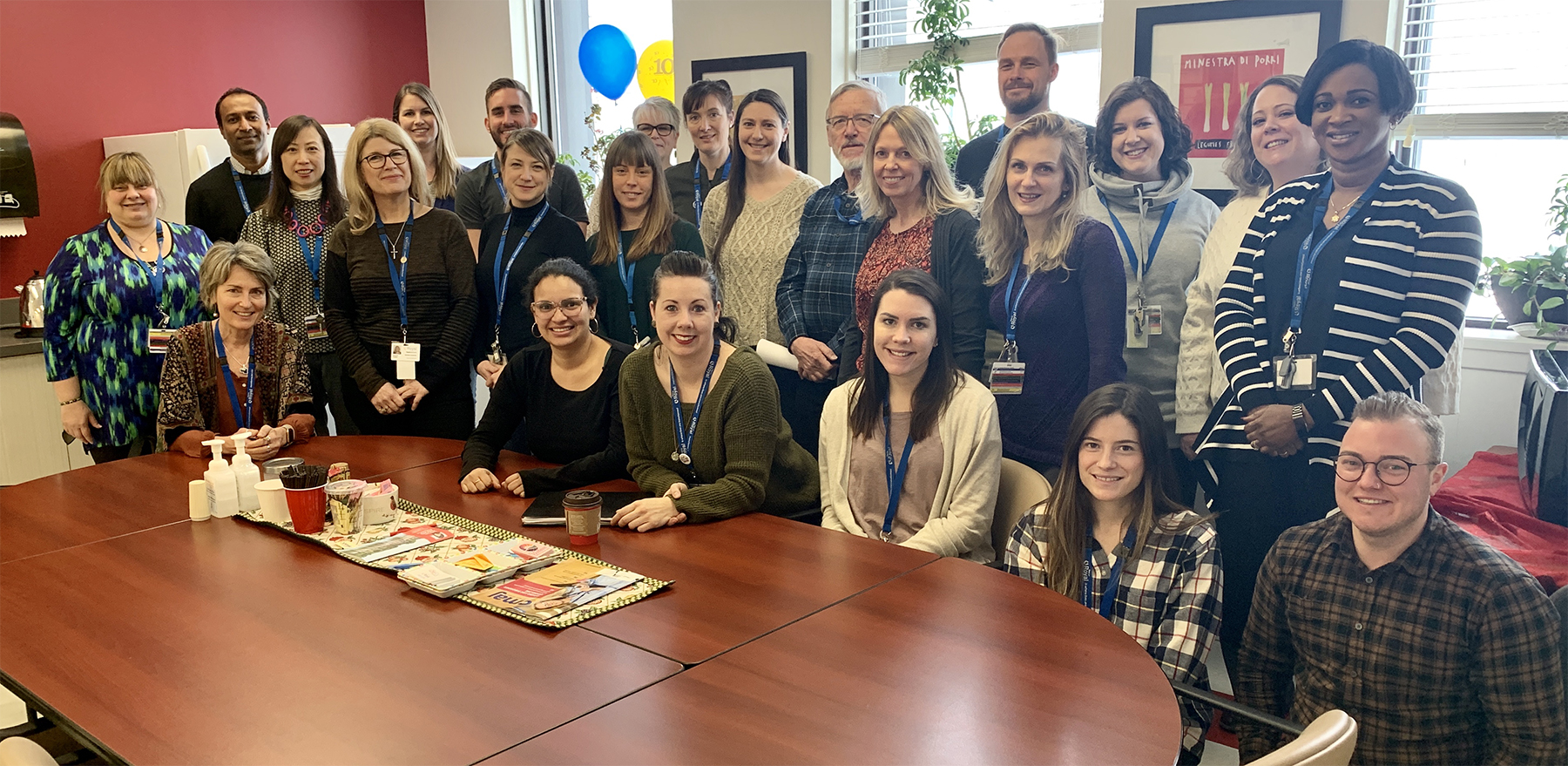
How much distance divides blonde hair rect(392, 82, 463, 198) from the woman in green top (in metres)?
1.04

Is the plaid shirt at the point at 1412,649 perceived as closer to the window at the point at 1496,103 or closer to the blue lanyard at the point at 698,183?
the window at the point at 1496,103

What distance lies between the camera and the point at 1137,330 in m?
2.99

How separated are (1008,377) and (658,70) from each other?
4.19 m

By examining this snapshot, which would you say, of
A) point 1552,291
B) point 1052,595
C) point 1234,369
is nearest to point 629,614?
point 1052,595

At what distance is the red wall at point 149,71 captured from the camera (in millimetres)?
5422

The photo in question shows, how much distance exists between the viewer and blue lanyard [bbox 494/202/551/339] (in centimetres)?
371

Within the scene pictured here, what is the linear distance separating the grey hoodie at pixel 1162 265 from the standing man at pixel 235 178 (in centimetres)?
324

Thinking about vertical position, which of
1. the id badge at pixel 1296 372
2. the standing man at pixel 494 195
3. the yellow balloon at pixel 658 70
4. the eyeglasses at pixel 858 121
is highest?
the yellow balloon at pixel 658 70

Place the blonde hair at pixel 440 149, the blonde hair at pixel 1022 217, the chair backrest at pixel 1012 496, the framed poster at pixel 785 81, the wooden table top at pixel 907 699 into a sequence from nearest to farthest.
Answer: the wooden table top at pixel 907 699 → the chair backrest at pixel 1012 496 → the blonde hair at pixel 1022 217 → the blonde hair at pixel 440 149 → the framed poster at pixel 785 81

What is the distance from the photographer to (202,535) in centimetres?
244

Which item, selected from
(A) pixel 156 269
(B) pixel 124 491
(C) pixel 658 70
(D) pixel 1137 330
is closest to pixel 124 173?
(A) pixel 156 269

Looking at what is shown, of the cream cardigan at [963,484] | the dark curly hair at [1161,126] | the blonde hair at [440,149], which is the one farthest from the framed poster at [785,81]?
the cream cardigan at [963,484]

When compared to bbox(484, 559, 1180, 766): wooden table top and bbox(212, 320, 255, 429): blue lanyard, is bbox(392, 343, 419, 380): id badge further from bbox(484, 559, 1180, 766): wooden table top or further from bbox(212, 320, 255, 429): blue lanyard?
bbox(484, 559, 1180, 766): wooden table top

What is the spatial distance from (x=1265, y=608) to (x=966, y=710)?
97cm
